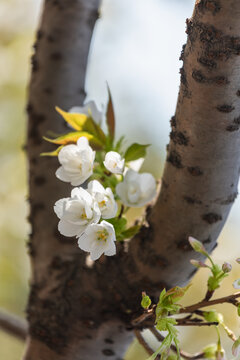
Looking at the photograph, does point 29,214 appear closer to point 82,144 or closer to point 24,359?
point 24,359

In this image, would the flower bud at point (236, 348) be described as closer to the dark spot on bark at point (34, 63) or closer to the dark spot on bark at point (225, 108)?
the dark spot on bark at point (225, 108)

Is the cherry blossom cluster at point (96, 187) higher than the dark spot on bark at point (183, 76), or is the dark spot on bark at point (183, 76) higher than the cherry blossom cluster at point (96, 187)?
Answer: the dark spot on bark at point (183, 76)

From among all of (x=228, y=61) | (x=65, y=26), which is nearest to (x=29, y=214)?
(x=65, y=26)

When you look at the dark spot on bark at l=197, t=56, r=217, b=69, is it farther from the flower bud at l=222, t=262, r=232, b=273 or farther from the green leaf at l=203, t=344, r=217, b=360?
the green leaf at l=203, t=344, r=217, b=360

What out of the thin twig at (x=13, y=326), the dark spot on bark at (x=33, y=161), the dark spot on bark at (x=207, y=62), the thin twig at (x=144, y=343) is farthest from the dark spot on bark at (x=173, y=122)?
the thin twig at (x=13, y=326)

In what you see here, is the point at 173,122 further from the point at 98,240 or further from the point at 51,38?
the point at 51,38

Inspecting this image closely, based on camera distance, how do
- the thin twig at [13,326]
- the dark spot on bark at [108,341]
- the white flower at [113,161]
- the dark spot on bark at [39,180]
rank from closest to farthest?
the white flower at [113,161] → the dark spot on bark at [108,341] → the dark spot on bark at [39,180] → the thin twig at [13,326]
